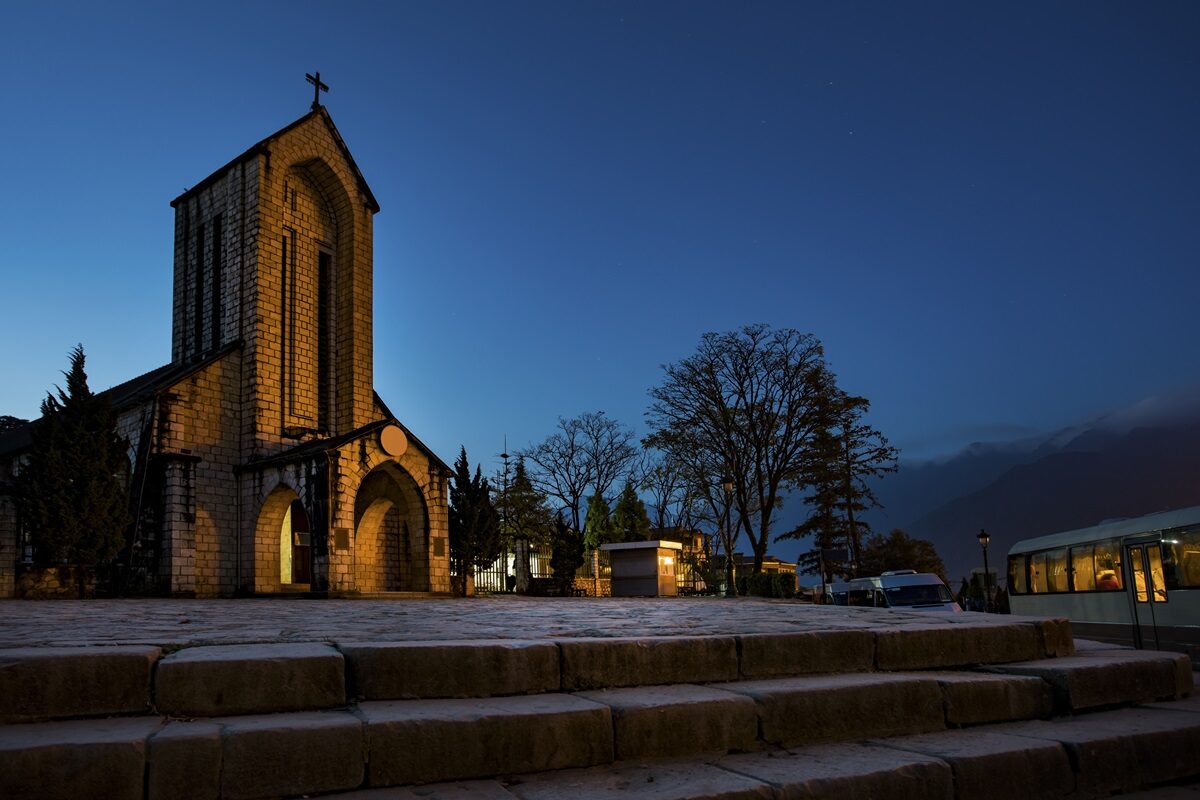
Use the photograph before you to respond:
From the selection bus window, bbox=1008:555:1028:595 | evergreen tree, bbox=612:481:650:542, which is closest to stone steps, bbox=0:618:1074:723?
bus window, bbox=1008:555:1028:595

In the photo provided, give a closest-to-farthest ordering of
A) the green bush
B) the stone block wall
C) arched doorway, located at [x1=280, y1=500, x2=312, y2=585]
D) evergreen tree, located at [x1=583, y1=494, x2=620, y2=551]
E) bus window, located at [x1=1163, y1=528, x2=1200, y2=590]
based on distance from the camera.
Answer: bus window, located at [x1=1163, y1=528, x2=1200, y2=590] → the stone block wall → arched doorway, located at [x1=280, y1=500, x2=312, y2=585] → the green bush → evergreen tree, located at [x1=583, y1=494, x2=620, y2=551]

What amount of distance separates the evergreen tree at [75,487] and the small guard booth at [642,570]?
1416 centimetres

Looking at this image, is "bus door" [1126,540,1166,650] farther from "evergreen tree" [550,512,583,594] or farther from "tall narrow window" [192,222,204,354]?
"tall narrow window" [192,222,204,354]

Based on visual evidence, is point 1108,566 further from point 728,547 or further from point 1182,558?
point 728,547

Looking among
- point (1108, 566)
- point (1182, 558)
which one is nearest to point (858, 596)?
point (1108, 566)

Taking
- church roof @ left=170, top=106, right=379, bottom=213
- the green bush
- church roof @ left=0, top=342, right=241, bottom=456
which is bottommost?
the green bush

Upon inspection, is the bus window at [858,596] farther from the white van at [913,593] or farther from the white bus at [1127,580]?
the white bus at [1127,580]

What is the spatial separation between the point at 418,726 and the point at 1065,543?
18.7 m

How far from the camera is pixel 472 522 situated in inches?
1275

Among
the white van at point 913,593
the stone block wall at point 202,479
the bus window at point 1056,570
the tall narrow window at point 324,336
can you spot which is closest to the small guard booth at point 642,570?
the white van at point 913,593

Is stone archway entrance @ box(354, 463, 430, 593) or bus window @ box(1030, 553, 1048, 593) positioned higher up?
stone archway entrance @ box(354, 463, 430, 593)

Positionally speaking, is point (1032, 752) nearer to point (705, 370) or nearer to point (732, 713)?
point (732, 713)

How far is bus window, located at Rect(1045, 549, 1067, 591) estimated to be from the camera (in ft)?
59.8

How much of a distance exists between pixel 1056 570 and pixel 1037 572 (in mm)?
889
